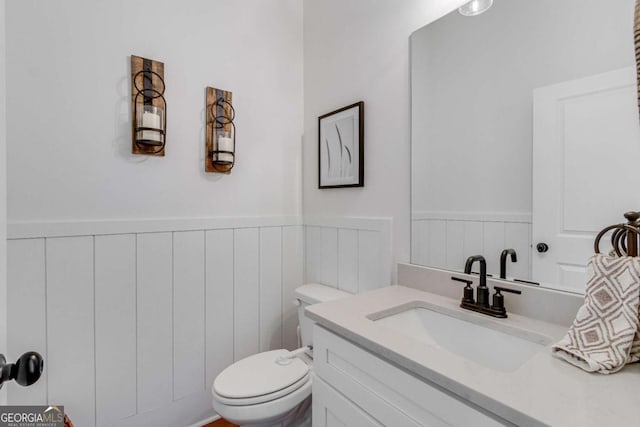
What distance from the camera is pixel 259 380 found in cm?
130

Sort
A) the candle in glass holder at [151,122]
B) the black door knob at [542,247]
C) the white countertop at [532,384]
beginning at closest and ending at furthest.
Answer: the white countertop at [532,384] < the black door knob at [542,247] < the candle in glass holder at [151,122]

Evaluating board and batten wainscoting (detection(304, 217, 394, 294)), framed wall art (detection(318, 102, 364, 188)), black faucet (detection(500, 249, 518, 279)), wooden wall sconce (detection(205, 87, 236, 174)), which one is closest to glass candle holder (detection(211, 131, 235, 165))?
wooden wall sconce (detection(205, 87, 236, 174))

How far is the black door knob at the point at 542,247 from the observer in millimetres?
979

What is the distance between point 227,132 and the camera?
1671 millimetres

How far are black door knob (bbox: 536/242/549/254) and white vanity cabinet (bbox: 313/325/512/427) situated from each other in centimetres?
60

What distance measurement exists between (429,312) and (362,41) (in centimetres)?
131

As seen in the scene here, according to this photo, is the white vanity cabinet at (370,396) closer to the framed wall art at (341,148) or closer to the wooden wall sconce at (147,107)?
the framed wall art at (341,148)

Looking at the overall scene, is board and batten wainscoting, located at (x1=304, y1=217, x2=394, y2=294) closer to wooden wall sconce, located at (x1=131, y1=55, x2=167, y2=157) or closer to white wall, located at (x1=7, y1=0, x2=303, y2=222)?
white wall, located at (x1=7, y1=0, x2=303, y2=222)

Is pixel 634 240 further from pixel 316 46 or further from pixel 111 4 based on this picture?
pixel 111 4

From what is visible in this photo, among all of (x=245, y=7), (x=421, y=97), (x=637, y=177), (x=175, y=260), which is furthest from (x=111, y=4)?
(x=637, y=177)

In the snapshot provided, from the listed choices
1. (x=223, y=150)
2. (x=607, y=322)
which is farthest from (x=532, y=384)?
(x=223, y=150)

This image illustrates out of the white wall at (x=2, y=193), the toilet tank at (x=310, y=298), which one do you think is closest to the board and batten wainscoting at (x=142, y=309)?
the toilet tank at (x=310, y=298)

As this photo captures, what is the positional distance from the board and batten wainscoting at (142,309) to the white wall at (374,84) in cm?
60

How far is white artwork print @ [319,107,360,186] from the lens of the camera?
1.62 metres
